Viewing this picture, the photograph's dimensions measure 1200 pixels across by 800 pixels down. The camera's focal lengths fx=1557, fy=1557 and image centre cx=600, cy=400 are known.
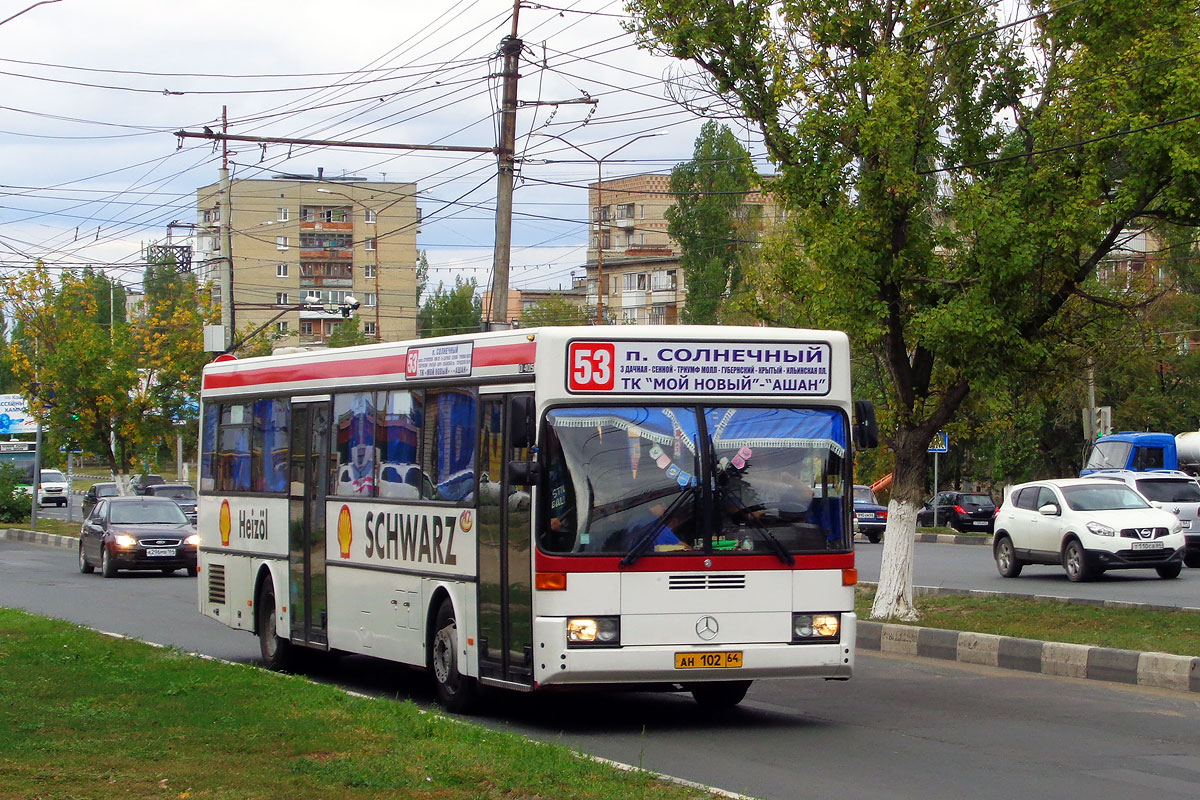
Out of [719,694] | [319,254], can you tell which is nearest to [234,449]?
[719,694]

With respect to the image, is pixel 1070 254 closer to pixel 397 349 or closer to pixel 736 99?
pixel 736 99

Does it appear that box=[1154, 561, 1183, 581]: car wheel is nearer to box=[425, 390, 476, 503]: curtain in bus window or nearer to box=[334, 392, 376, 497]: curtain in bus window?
box=[334, 392, 376, 497]: curtain in bus window

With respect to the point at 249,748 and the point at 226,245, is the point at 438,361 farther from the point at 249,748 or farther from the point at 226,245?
the point at 226,245

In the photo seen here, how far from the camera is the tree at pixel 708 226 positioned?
66.2 metres

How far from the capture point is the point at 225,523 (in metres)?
16.1

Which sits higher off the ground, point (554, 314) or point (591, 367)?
point (554, 314)

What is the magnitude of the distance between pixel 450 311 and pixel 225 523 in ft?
285

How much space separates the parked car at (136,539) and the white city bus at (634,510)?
62.8 feet

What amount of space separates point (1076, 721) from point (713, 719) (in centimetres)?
261

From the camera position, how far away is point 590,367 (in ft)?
34.3

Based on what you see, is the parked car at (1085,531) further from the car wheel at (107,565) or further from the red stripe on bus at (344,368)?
the car wheel at (107,565)

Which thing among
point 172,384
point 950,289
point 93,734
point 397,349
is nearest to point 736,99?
point 950,289

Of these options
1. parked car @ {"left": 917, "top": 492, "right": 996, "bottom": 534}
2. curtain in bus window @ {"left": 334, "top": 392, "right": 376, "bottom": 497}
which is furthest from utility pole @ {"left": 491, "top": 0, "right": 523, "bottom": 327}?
parked car @ {"left": 917, "top": 492, "right": 996, "bottom": 534}

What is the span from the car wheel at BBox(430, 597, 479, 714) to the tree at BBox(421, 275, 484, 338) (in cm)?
8461
